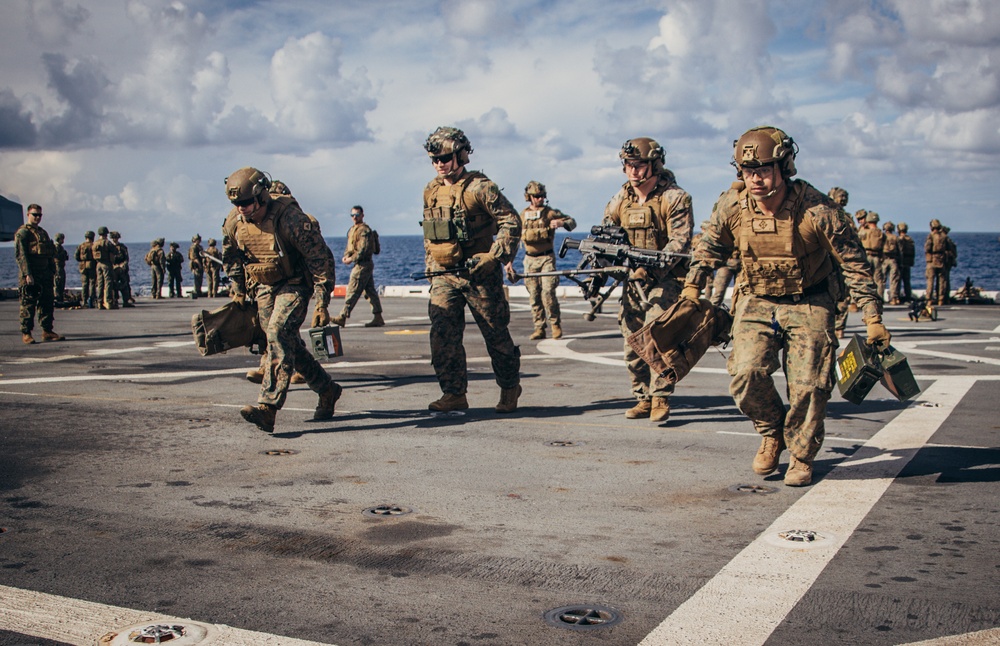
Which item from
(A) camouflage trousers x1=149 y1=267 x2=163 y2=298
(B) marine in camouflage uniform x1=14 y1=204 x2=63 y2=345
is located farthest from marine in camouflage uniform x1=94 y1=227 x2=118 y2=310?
(B) marine in camouflage uniform x1=14 y1=204 x2=63 y2=345

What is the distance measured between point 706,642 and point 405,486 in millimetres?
2760

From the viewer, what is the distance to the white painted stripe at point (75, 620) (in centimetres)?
355

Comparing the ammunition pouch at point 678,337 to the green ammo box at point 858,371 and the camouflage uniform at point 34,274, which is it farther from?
the camouflage uniform at point 34,274

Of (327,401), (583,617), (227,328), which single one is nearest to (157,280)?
(227,328)

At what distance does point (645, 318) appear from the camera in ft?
26.8

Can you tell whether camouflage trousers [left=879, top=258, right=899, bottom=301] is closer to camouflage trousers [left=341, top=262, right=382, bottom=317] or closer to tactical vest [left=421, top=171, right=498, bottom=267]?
camouflage trousers [left=341, top=262, right=382, bottom=317]

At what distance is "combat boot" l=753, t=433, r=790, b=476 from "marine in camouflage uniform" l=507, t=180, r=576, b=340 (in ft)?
29.4

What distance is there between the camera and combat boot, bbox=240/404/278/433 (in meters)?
7.42

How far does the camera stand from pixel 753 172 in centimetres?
577

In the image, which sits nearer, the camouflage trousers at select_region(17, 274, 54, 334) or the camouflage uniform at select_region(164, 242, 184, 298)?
the camouflage trousers at select_region(17, 274, 54, 334)

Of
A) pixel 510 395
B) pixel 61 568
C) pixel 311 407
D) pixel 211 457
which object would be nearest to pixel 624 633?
pixel 61 568

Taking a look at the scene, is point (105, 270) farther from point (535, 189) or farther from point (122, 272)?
point (535, 189)

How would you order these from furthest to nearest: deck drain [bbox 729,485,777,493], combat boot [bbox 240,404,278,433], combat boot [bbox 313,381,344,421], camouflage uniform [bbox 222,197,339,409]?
combat boot [bbox 313,381,344,421] → camouflage uniform [bbox 222,197,339,409] → combat boot [bbox 240,404,278,433] → deck drain [bbox 729,485,777,493]

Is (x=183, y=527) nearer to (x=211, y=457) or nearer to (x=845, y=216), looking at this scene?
(x=211, y=457)
